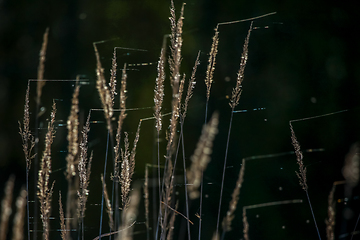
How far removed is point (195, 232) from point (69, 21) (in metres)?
1.63

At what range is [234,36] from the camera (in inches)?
73.6

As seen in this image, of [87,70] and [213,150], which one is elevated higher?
[87,70]

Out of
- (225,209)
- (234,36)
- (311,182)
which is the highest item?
(234,36)

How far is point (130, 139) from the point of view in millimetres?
1877

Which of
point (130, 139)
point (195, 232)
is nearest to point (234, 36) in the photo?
point (130, 139)

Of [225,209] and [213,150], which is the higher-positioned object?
[213,150]

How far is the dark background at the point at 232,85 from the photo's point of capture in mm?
1844

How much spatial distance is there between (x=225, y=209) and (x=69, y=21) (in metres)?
1.63

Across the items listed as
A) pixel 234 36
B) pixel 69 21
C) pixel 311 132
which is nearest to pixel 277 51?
pixel 234 36

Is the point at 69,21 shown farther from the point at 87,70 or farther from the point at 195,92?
the point at 195,92

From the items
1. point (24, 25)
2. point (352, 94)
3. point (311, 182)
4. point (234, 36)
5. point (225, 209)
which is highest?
point (24, 25)

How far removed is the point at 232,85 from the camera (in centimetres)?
188

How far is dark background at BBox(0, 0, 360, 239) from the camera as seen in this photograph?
1.84 metres

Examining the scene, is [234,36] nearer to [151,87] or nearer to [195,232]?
[151,87]
